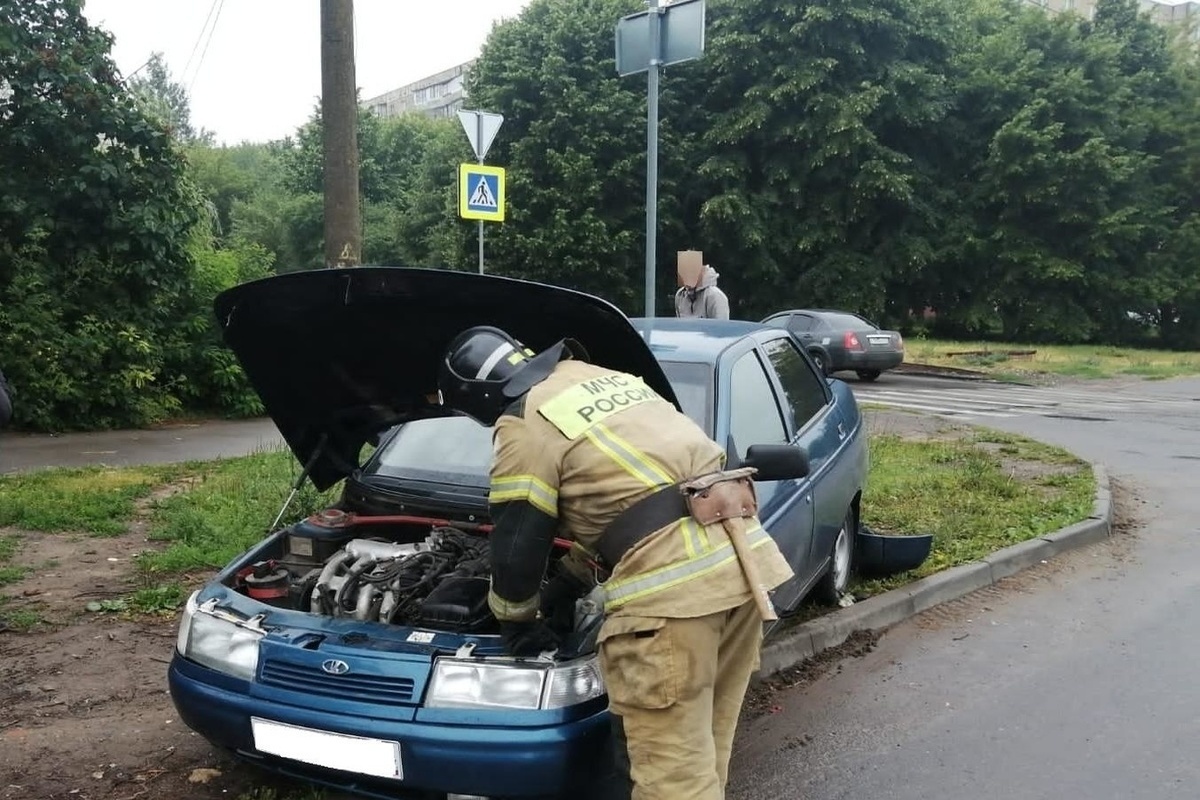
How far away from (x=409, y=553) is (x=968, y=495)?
5.19m

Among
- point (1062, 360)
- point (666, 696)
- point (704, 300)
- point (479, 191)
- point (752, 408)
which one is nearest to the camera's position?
point (666, 696)

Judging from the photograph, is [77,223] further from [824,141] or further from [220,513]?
[824,141]

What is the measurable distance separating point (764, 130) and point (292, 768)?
26.5 meters

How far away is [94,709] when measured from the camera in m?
3.90

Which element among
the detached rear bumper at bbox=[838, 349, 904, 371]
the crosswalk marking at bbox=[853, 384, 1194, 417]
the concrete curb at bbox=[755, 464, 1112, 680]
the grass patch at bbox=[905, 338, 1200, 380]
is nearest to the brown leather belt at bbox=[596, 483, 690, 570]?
the concrete curb at bbox=[755, 464, 1112, 680]

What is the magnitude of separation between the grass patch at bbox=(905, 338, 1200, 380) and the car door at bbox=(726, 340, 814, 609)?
59.3 ft

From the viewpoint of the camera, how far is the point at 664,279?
101 feet

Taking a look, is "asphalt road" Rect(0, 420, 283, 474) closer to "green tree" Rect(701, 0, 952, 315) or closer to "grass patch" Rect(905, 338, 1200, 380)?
"grass patch" Rect(905, 338, 1200, 380)

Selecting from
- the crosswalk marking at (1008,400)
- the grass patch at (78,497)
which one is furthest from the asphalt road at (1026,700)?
the crosswalk marking at (1008,400)

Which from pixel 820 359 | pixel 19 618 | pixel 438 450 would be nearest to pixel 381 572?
pixel 438 450

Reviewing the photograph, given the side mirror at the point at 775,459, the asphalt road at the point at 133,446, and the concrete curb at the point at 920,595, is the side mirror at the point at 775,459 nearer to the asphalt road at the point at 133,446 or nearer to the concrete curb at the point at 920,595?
the concrete curb at the point at 920,595

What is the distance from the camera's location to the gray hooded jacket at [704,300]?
7.65 metres

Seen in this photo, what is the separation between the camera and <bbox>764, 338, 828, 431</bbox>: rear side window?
4.85 meters

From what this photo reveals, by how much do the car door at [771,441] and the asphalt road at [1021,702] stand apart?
1.79ft
